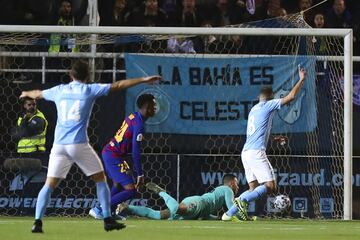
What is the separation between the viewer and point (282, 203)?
17.9 metres

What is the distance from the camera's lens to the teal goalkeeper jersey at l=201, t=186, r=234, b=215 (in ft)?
54.4

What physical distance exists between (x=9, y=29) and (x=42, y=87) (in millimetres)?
1257

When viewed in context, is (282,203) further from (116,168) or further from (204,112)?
(116,168)

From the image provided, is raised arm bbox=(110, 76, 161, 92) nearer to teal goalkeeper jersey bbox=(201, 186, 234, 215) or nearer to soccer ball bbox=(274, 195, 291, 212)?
teal goalkeeper jersey bbox=(201, 186, 234, 215)

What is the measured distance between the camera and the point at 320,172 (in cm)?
1827

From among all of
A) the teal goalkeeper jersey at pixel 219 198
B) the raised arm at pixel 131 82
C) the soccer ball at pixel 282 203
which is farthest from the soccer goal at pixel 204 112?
the raised arm at pixel 131 82

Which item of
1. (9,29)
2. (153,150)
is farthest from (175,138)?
(9,29)

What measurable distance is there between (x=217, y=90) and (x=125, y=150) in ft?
9.23

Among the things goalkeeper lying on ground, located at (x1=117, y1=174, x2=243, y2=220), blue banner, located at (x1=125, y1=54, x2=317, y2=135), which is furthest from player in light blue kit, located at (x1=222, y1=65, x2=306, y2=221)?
blue banner, located at (x1=125, y1=54, x2=317, y2=135)

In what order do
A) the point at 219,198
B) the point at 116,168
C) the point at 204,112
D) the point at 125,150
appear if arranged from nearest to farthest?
the point at 116,168
the point at 125,150
the point at 219,198
the point at 204,112

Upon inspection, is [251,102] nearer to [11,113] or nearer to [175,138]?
[175,138]

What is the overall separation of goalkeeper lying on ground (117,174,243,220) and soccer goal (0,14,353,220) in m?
1.37

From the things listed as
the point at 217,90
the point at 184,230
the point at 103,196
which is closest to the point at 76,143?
the point at 103,196

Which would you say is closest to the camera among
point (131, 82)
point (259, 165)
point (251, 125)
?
point (131, 82)
